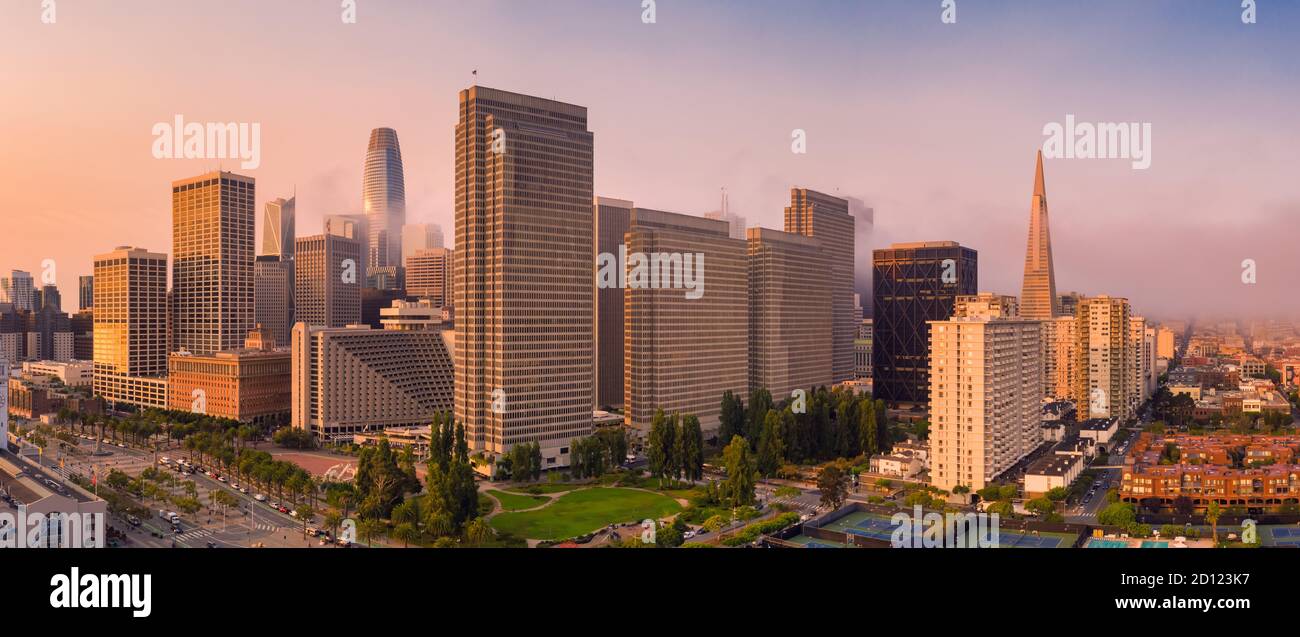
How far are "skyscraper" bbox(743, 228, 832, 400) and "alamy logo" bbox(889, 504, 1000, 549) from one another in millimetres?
24652

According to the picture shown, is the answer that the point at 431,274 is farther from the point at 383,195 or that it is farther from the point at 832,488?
the point at 832,488

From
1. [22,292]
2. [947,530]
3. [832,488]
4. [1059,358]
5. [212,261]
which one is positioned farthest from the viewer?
[22,292]

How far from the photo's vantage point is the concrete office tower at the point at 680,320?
3875 cm

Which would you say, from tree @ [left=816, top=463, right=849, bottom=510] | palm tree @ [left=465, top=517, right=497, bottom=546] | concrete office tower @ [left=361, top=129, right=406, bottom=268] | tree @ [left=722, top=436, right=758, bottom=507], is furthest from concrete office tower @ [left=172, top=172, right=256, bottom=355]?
concrete office tower @ [left=361, top=129, right=406, bottom=268]

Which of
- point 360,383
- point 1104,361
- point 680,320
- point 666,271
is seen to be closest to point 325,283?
point 360,383

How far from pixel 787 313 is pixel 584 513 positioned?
1070 inches

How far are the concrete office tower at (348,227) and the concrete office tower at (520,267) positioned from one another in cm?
6101

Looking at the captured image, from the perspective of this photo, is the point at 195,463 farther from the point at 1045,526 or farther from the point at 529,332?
the point at 1045,526

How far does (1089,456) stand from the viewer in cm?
3322

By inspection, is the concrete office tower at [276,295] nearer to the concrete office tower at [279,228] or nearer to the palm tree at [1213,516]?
the concrete office tower at [279,228]

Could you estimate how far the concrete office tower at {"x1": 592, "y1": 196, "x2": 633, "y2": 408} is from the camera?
4662 centimetres

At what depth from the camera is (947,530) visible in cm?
1948

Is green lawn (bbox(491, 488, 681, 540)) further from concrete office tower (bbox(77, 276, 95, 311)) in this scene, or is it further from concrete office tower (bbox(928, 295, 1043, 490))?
concrete office tower (bbox(77, 276, 95, 311))
